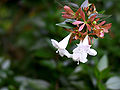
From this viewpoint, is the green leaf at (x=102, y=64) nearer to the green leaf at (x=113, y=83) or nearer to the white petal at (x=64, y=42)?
the green leaf at (x=113, y=83)

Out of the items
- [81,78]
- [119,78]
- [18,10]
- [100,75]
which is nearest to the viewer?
[100,75]

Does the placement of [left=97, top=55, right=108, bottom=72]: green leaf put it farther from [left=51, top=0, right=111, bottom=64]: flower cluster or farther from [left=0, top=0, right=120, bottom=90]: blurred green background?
[left=51, top=0, right=111, bottom=64]: flower cluster

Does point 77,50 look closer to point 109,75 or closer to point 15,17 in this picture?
point 109,75

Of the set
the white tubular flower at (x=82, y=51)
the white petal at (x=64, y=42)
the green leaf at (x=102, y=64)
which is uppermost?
the green leaf at (x=102, y=64)

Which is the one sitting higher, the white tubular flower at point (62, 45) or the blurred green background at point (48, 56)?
the blurred green background at point (48, 56)

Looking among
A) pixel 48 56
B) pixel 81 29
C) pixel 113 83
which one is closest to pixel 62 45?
pixel 81 29

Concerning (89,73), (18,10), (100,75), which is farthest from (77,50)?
(18,10)

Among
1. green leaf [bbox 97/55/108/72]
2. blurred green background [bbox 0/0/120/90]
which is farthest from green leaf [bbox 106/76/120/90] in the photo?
green leaf [bbox 97/55/108/72]

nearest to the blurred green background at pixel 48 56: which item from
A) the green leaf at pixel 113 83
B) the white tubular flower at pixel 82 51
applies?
the green leaf at pixel 113 83
